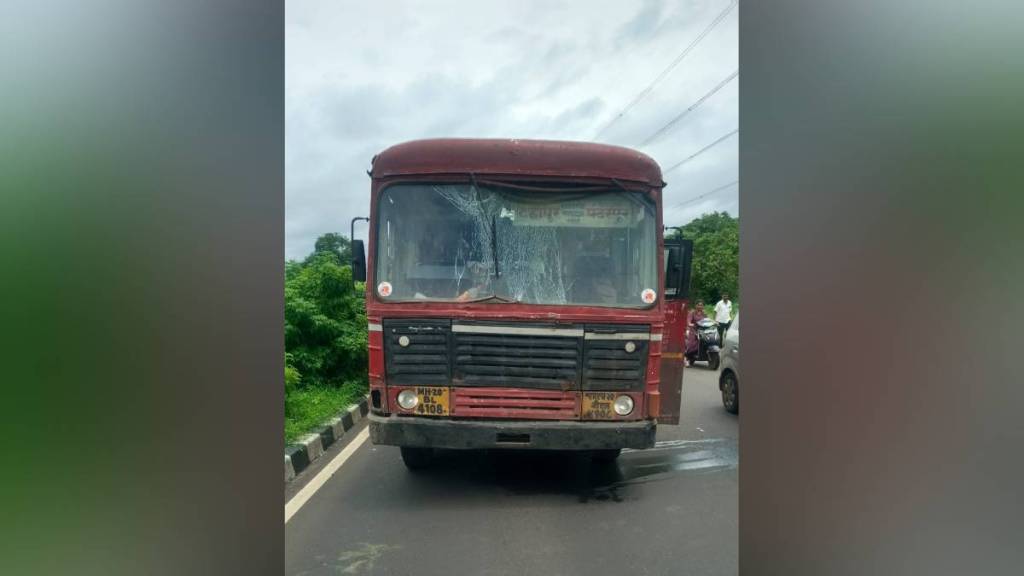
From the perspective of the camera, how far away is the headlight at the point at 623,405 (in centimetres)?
438

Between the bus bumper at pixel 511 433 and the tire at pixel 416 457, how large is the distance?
0.80 m

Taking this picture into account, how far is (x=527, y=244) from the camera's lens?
178 inches

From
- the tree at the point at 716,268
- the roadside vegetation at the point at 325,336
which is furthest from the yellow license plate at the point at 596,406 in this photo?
the tree at the point at 716,268

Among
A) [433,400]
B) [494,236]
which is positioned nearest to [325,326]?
[433,400]

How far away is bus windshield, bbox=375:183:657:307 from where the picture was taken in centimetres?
449

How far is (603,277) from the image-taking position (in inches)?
178

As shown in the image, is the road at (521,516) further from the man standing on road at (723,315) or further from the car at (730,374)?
the man standing on road at (723,315)

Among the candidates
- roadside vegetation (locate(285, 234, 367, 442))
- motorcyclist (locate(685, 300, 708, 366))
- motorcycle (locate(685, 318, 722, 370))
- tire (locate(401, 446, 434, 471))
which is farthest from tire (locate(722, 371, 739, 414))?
roadside vegetation (locate(285, 234, 367, 442))

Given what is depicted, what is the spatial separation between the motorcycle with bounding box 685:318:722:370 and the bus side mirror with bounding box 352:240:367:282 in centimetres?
767
